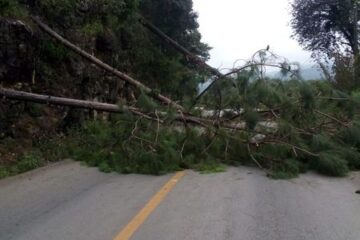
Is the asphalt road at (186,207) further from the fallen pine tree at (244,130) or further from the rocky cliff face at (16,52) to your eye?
the rocky cliff face at (16,52)

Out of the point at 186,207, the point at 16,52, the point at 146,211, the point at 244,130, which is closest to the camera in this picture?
the point at 146,211

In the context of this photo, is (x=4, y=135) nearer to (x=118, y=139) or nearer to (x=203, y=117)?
(x=118, y=139)

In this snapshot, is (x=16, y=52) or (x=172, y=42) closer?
(x=16, y=52)

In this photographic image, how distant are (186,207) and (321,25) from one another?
31.7 meters

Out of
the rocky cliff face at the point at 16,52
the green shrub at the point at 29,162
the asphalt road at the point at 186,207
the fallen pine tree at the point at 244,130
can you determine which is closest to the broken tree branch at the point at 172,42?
the rocky cliff face at the point at 16,52

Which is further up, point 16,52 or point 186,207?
point 16,52

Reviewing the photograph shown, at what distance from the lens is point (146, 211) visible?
7.05m

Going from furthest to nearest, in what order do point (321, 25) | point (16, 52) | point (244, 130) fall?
point (321, 25), point (16, 52), point (244, 130)

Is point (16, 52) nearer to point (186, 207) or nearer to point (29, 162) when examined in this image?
point (29, 162)

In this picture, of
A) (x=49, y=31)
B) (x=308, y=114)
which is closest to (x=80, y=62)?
(x=49, y=31)

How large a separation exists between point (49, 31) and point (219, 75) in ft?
17.0

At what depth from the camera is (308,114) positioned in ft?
35.0

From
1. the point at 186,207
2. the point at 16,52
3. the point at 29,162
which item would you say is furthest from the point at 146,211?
the point at 16,52

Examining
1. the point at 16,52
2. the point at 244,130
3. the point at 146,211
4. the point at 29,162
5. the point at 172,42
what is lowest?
the point at 29,162
